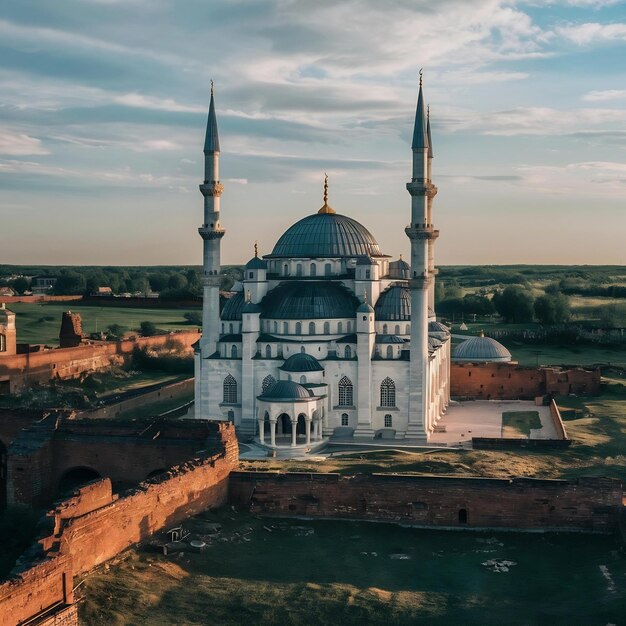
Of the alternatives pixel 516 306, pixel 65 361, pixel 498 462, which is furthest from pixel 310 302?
pixel 516 306

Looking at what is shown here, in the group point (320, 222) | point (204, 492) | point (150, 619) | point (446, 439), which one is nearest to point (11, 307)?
point (320, 222)

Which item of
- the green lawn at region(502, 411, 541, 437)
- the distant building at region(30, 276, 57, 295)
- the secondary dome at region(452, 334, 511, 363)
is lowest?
the green lawn at region(502, 411, 541, 437)

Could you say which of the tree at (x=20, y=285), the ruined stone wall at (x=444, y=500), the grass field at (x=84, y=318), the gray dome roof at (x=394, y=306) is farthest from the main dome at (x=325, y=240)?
the tree at (x=20, y=285)

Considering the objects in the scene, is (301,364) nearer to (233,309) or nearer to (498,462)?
(233,309)

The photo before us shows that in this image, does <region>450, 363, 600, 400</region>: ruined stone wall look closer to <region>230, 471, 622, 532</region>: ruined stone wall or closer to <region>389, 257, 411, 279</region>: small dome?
<region>389, 257, 411, 279</region>: small dome

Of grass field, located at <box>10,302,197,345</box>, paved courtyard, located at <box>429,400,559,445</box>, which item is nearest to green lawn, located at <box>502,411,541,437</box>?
paved courtyard, located at <box>429,400,559,445</box>

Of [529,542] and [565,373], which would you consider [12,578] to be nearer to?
[529,542]
